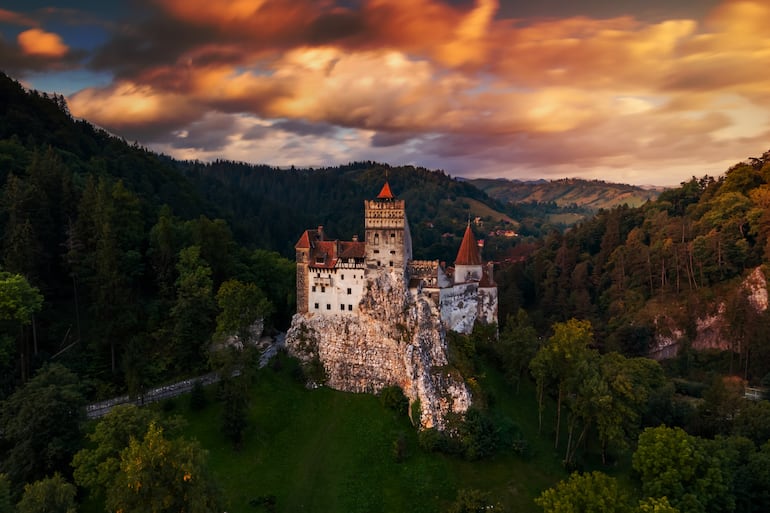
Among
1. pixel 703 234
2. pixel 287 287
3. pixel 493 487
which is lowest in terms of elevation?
pixel 493 487

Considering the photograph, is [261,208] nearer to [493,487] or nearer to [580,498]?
[493,487]

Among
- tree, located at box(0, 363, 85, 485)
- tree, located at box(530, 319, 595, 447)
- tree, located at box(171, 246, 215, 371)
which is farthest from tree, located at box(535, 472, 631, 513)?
tree, located at box(171, 246, 215, 371)

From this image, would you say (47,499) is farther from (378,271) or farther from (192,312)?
(378,271)

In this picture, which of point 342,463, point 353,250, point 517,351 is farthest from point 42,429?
point 517,351

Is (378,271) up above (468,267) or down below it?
below

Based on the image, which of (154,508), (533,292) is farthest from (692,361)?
(154,508)

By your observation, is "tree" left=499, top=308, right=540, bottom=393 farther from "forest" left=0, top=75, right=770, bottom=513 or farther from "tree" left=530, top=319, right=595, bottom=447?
"tree" left=530, top=319, right=595, bottom=447

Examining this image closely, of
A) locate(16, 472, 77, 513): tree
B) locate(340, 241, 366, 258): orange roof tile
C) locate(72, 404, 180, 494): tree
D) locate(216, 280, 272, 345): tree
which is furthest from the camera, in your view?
locate(340, 241, 366, 258): orange roof tile
